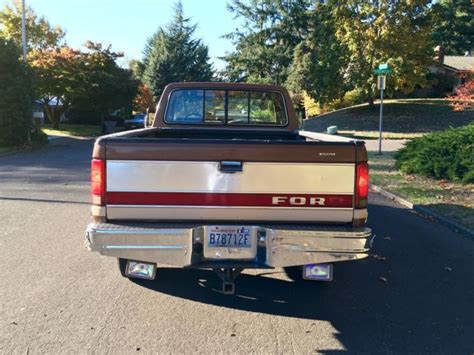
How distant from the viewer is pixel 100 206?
158 inches

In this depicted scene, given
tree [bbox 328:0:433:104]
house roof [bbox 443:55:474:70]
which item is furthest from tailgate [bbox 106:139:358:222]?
house roof [bbox 443:55:474:70]

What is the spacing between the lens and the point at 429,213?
8.67 m

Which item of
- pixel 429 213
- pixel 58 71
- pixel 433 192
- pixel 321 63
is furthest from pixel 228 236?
pixel 321 63

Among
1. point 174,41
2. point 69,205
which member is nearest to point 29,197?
point 69,205

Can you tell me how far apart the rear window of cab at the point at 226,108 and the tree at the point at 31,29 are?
36.7 metres

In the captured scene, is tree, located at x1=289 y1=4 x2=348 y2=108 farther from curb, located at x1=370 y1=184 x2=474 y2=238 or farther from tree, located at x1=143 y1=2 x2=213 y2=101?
curb, located at x1=370 y1=184 x2=474 y2=238

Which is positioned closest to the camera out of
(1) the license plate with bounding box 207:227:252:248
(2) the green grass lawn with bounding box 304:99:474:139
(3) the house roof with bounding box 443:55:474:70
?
(1) the license plate with bounding box 207:227:252:248

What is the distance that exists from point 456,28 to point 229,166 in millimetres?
55997

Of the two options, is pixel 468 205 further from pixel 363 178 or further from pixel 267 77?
pixel 267 77

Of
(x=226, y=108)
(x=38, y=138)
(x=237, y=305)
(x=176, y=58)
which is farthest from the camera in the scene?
(x=176, y=58)

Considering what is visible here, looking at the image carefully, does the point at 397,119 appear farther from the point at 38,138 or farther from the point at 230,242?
the point at 230,242

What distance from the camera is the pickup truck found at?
3.92 m

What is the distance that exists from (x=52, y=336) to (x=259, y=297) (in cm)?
190

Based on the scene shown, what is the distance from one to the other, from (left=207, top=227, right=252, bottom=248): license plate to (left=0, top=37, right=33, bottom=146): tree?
63.3 ft
